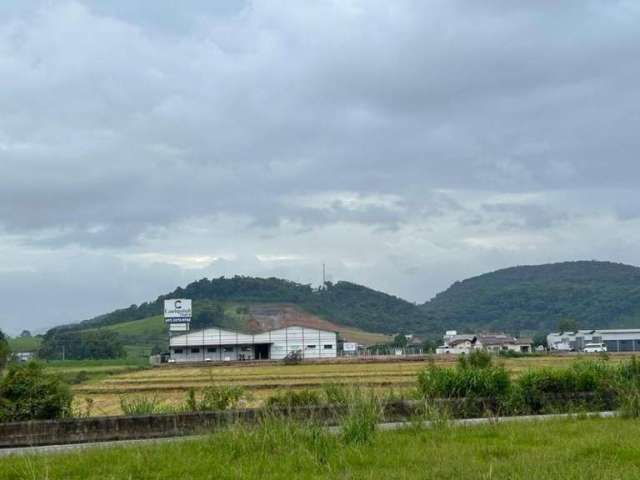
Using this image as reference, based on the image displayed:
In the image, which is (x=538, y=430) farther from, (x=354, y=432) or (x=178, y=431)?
(x=178, y=431)

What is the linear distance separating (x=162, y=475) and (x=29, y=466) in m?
1.73

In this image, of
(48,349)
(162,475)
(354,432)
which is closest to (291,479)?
(162,475)

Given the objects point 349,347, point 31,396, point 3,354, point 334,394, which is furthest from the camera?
point 349,347

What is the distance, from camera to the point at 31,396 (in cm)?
1872

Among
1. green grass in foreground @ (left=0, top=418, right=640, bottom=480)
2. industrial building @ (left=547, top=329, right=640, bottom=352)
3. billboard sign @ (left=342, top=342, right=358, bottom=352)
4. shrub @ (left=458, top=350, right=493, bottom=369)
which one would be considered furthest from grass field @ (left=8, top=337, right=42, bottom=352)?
green grass in foreground @ (left=0, top=418, right=640, bottom=480)

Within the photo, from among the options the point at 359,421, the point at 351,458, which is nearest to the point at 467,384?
the point at 359,421

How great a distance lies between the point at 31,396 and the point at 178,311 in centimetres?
9341

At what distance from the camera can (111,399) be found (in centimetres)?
4031

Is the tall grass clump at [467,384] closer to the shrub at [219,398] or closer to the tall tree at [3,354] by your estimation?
the shrub at [219,398]

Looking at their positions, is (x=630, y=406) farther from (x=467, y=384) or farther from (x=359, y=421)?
(x=359, y=421)

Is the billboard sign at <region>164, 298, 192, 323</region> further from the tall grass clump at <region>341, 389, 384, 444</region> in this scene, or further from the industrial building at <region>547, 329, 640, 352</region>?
the tall grass clump at <region>341, 389, 384, 444</region>

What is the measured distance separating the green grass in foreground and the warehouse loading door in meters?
94.1

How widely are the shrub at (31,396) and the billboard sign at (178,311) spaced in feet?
305

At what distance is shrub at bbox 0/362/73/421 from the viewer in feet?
60.3
